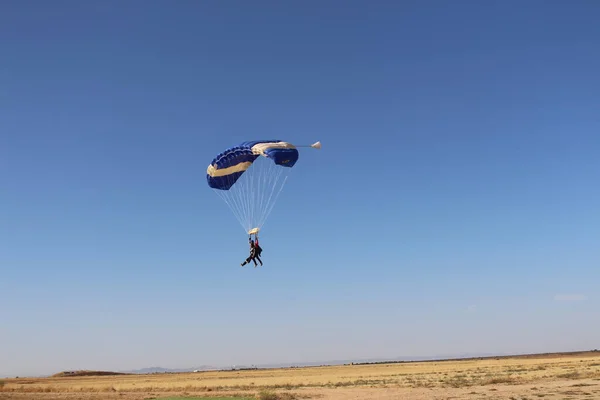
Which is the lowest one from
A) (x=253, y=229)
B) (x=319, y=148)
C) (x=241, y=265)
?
(x=241, y=265)

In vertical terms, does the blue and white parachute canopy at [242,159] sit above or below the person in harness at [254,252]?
above

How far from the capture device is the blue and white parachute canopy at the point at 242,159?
2762cm

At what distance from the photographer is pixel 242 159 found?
1156 inches

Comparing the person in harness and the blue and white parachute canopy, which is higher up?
the blue and white parachute canopy

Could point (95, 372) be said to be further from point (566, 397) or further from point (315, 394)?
point (566, 397)

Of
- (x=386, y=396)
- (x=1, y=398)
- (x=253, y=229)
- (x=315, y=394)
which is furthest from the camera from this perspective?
(x=1, y=398)

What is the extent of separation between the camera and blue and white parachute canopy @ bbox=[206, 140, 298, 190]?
90.6 ft

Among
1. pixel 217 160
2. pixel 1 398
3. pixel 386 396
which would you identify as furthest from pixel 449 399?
pixel 1 398

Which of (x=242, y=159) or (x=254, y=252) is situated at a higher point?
(x=242, y=159)

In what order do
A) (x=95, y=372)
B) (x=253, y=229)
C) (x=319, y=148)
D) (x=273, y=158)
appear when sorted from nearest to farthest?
(x=319, y=148) → (x=273, y=158) → (x=253, y=229) → (x=95, y=372)

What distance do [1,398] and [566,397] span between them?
41002mm

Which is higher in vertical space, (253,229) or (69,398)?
(253,229)

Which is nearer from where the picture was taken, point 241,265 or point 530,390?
point 241,265

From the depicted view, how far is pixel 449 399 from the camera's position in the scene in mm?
27438
